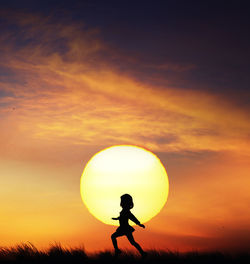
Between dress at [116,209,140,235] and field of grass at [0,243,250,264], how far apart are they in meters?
→ 0.76

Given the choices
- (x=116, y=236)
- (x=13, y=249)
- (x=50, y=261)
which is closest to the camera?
(x=50, y=261)

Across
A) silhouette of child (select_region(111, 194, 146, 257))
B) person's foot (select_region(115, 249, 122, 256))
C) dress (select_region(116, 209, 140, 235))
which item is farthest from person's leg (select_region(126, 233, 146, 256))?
person's foot (select_region(115, 249, 122, 256))

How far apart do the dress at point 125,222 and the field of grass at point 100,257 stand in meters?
0.76

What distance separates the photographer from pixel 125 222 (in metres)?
12.2

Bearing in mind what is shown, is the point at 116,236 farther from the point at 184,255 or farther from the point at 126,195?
the point at 184,255

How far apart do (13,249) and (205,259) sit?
547 centimetres

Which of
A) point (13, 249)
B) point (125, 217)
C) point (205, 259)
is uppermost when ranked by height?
point (125, 217)

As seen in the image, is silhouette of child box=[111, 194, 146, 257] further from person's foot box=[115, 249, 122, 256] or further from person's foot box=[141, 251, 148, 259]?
person's foot box=[141, 251, 148, 259]

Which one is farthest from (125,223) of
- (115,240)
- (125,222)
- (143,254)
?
(143,254)

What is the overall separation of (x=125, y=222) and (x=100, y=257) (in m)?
1.43

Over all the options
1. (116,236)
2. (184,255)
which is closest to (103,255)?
(116,236)

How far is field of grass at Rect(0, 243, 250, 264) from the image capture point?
10.7 metres

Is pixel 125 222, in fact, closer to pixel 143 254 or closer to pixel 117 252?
pixel 117 252

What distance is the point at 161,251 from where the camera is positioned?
11742 millimetres
